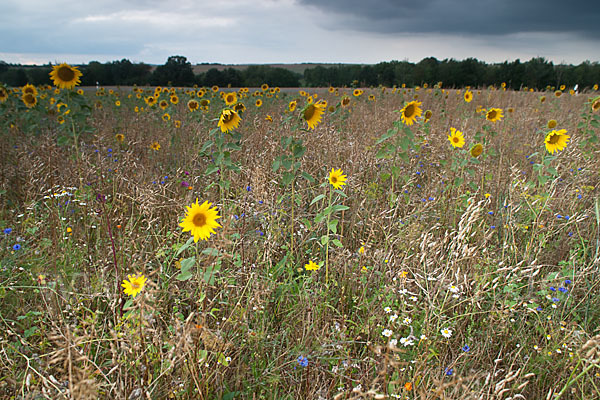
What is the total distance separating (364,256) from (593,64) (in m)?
23.5

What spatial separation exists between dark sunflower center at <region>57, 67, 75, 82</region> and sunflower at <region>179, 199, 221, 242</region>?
3078 mm

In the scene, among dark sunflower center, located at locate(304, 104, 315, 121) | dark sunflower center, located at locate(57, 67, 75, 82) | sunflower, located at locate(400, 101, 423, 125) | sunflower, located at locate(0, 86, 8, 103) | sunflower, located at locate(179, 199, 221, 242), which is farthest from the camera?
sunflower, located at locate(0, 86, 8, 103)

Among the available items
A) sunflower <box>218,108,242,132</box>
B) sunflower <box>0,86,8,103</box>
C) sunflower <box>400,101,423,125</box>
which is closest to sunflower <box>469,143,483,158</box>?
sunflower <box>400,101,423,125</box>

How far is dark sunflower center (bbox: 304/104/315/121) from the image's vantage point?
8.16 feet

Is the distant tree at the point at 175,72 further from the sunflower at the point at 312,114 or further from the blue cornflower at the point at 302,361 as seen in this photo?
the blue cornflower at the point at 302,361

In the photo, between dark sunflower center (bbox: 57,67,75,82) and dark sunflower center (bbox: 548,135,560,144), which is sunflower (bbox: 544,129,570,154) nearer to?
dark sunflower center (bbox: 548,135,560,144)

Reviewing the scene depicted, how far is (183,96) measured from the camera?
1070 centimetres

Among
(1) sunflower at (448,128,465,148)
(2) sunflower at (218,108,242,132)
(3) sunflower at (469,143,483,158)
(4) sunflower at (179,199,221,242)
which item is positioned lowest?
(4) sunflower at (179,199,221,242)

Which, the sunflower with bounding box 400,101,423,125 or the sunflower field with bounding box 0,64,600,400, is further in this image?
the sunflower with bounding box 400,101,423,125

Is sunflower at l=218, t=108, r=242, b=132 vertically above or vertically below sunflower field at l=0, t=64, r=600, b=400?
above

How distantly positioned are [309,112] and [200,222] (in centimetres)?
130

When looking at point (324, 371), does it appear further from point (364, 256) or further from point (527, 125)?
point (527, 125)

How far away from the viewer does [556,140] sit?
3.12 m

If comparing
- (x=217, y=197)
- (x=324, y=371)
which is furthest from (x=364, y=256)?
(x=217, y=197)
